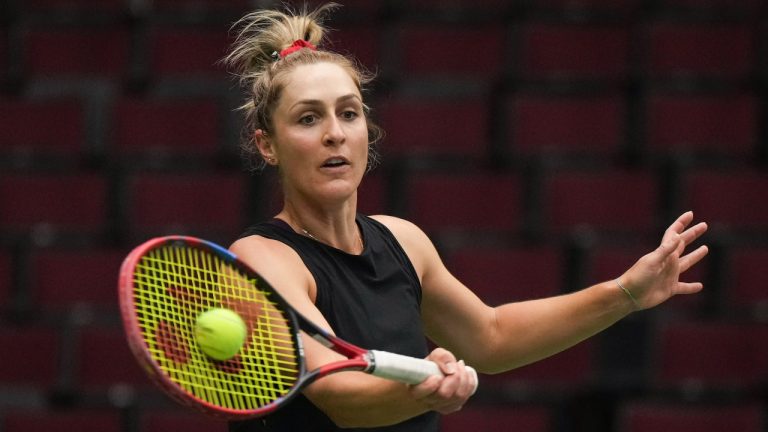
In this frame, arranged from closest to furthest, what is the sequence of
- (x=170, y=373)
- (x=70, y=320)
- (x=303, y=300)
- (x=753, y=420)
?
1. (x=170, y=373)
2. (x=303, y=300)
3. (x=753, y=420)
4. (x=70, y=320)

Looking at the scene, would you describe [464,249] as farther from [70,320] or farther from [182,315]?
[182,315]

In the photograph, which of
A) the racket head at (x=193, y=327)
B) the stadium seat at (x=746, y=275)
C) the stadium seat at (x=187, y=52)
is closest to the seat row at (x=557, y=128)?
the stadium seat at (x=187, y=52)

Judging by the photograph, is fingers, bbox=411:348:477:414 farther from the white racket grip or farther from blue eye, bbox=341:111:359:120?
blue eye, bbox=341:111:359:120

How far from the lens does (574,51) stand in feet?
18.4

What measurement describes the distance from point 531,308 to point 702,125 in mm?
2746

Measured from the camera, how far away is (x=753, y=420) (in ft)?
16.1

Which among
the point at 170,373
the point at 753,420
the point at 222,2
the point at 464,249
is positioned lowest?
the point at 753,420

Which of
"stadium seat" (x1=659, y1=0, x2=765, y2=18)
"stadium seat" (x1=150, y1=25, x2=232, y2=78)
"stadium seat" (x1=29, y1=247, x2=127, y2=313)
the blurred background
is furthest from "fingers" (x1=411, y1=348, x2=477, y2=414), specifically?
"stadium seat" (x1=659, y1=0, x2=765, y2=18)

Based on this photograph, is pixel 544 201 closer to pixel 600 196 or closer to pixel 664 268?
pixel 600 196

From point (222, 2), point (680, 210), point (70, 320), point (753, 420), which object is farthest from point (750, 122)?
point (70, 320)

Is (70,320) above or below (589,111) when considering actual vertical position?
below

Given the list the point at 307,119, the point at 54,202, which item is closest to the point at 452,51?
the point at 54,202

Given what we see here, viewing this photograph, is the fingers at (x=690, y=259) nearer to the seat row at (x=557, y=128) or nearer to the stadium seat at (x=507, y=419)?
the stadium seat at (x=507, y=419)

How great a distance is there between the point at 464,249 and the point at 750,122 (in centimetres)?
127
